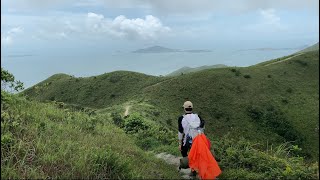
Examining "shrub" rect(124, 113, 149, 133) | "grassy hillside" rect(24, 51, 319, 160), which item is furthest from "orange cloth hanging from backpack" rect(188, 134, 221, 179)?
"grassy hillside" rect(24, 51, 319, 160)

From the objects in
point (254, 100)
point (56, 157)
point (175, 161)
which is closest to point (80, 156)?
point (56, 157)

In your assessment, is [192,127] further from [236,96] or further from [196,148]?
[236,96]

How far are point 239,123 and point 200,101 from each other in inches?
266

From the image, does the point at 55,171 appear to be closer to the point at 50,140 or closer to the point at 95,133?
the point at 50,140

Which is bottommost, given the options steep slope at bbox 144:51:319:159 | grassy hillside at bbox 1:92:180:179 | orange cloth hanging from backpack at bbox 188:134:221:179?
steep slope at bbox 144:51:319:159

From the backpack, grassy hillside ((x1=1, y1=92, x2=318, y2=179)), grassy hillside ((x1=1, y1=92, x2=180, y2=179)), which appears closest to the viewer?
grassy hillside ((x1=1, y1=92, x2=180, y2=179))

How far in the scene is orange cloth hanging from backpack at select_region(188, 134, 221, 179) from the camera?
853 cm

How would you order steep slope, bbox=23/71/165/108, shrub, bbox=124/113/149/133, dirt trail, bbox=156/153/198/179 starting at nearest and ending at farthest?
1. dirt trail, bbox=156/153/198/179
2. shrub, bbox=124/113/149/133
3. steep slope, bbox=23/71/165/108

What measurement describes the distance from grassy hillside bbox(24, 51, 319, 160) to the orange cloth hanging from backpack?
2785 cm

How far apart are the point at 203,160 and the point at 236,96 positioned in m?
46.6

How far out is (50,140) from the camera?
28.1 feet

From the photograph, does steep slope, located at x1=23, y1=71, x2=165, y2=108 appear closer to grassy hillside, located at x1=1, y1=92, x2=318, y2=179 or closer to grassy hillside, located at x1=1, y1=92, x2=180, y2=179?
grassy hillside, located at x1=1, y1=92, x2=318, y2=179

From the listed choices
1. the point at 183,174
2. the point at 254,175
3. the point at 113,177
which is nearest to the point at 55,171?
the point at 113,177

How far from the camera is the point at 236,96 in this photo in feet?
177
